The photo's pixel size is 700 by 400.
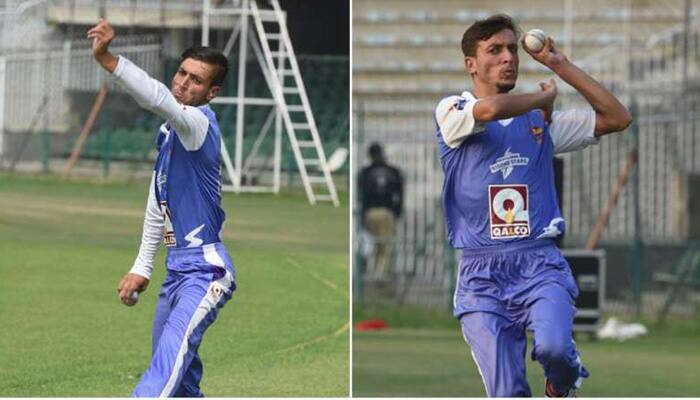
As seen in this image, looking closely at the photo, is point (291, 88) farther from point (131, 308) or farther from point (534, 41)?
point (534, 41)

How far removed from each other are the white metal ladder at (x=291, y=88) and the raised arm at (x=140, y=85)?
6775 mm

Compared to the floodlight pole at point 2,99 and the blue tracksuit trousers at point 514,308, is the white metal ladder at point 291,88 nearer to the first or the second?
the floodlight pole at point 2,99

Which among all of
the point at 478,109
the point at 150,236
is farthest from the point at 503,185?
the point at 150,236

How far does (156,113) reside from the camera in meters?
6.07

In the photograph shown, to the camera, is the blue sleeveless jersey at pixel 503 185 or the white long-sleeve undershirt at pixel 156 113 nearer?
the white long-sleeve undershirt at pixel 156 113

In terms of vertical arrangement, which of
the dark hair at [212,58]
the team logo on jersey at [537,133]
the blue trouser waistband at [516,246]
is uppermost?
the dark hair at [212,58]

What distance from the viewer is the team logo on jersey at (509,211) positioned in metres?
6.34

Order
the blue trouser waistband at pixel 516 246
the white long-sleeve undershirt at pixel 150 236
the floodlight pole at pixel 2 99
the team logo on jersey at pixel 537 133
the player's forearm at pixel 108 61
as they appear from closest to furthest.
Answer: the player's forearm at pixel 108 61, the blue trouser waistband at pixel 516 246, the team logo on jersey at pixel 537 133, the white long-sleeve undershirt at pixel 150 236, the floodlight pole at pixel 2 99

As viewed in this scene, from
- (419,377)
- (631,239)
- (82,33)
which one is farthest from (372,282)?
(419,377)

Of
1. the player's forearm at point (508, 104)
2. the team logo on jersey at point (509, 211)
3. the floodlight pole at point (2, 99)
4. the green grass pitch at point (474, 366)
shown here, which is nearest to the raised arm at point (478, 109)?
the player's forearm at point (508, 104)

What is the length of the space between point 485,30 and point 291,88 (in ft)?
26.2

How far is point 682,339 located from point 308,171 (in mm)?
3781

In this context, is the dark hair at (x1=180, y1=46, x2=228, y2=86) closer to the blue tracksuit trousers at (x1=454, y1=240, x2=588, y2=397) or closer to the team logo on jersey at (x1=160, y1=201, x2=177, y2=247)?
the team logo on jersey at (x1=160, y1=201, x2=177, y2=247)

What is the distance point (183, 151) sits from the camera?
21.5ft
